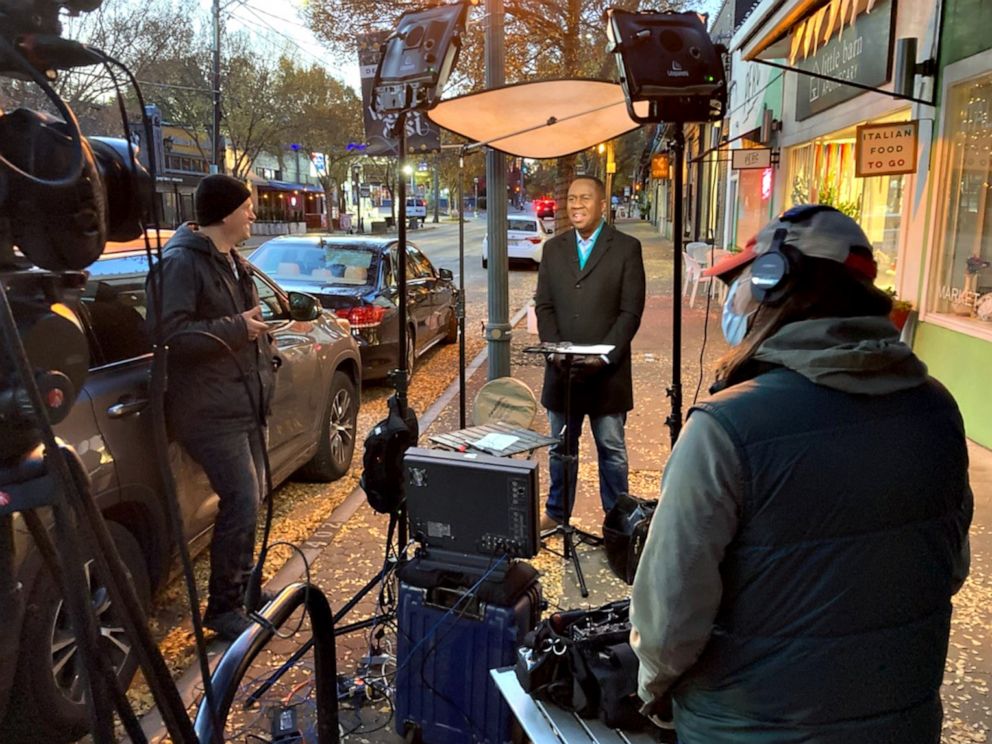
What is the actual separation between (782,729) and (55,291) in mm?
1609

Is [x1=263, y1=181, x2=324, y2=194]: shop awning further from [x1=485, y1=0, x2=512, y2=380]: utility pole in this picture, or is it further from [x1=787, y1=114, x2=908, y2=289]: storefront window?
[x1=485, y1=0, x2=512, y2=380]: utility pole

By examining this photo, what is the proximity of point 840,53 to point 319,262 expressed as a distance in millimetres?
6602

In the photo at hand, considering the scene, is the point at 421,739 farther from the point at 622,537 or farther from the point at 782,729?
the point at 782,729

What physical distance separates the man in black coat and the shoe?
6.02 feet

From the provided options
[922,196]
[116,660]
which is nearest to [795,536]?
[116,660]

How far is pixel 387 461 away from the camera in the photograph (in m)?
3.36

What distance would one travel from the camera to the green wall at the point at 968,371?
6.20 m

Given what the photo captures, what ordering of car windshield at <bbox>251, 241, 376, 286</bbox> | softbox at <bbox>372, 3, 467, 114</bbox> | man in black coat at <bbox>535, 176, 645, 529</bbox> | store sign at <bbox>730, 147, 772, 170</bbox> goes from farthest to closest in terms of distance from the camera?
1. store sign at <bbox>730, 147, 772, 170</bbox>
2. car windshield at <bbox>251, 241, 376, 286</bbox>
3. man in black coat at <bbox>535, 176, 645, 529</bbox>
4. softbox at <bbox>372, 3, 467, 114</bbox>

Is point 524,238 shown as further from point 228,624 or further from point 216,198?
point 228,624

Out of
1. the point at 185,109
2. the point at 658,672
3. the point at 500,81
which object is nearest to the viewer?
the point at 658,672

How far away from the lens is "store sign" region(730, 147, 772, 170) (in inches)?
512

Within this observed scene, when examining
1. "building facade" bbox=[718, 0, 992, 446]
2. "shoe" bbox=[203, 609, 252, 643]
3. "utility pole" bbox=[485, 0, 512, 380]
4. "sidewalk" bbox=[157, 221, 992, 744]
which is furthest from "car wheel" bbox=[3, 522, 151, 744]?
"building facade" bbox=[718, 0, 992, 446]

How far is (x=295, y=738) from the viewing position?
99.9 inches

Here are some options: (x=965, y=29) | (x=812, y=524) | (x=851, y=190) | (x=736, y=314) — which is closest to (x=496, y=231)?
(x=965, y=29)
